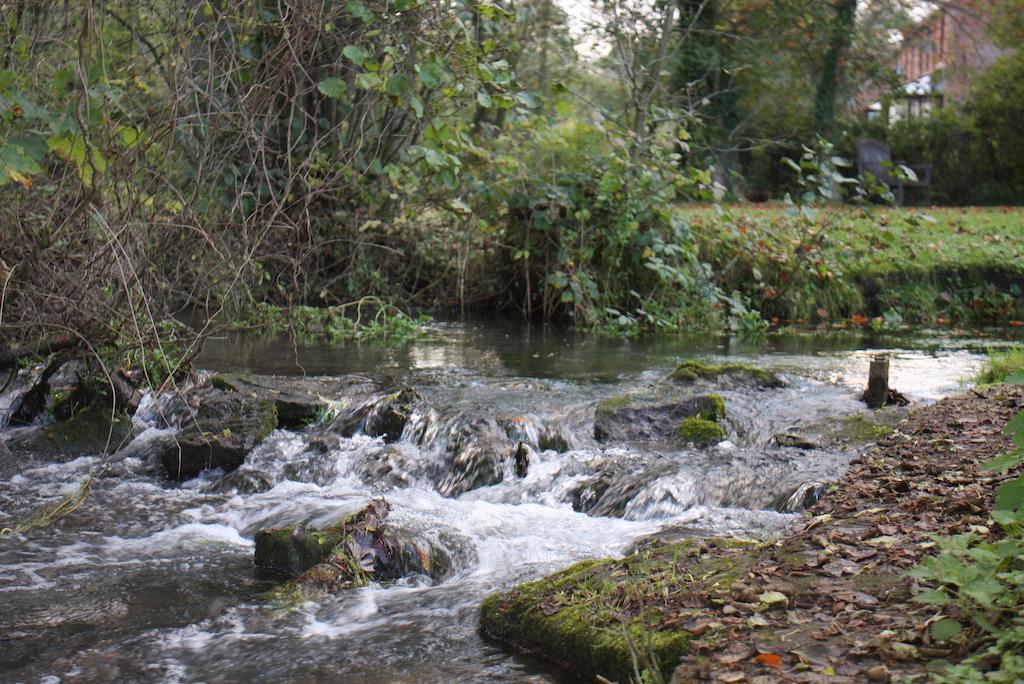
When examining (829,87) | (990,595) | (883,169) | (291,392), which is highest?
(829,87)

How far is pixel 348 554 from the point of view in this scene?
5.29 metres

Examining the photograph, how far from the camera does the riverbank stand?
11.5 feet

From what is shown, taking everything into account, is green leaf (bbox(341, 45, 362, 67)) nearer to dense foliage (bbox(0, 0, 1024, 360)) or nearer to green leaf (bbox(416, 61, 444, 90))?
dense foliage (bbox(0, 0, 1024, 360))

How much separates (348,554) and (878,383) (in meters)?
4.51

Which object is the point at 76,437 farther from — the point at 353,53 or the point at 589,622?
the point at 589,622

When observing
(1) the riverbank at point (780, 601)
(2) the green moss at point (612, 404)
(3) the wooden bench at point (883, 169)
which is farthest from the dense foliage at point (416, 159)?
(1) the riverbank at point (780, 601)

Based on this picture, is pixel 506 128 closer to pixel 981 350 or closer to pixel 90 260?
pixel 981 350

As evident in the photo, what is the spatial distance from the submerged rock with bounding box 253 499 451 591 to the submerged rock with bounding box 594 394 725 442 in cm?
234

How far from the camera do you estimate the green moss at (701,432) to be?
741 centimetres

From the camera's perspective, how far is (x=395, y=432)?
784 cm

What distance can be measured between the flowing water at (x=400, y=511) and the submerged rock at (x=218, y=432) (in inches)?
5.1

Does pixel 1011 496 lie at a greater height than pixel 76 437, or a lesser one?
greater

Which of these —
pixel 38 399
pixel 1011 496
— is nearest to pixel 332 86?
pixel 38 399

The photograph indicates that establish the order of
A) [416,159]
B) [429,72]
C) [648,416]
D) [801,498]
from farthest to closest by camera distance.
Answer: [416,159] < [648,416] < [429,72] < [801,498]
